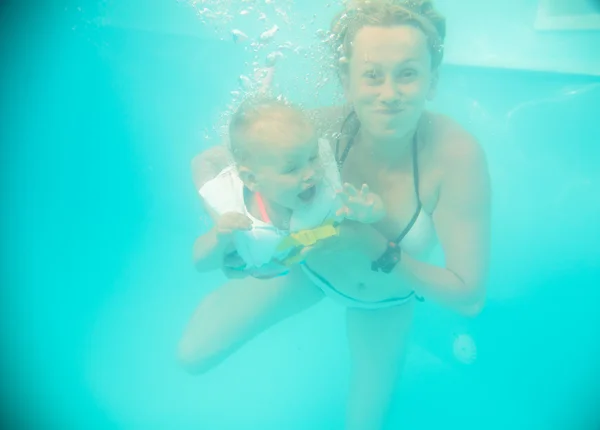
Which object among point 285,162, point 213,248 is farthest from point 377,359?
point 285,162

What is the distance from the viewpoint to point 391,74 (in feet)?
4.48

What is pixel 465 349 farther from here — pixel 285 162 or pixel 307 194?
pixel 285 162

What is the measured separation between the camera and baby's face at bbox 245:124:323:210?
1268mm

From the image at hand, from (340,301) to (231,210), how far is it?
82 cm

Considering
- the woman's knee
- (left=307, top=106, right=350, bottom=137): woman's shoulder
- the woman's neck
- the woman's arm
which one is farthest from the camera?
the woman's knee

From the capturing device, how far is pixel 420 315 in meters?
3.06

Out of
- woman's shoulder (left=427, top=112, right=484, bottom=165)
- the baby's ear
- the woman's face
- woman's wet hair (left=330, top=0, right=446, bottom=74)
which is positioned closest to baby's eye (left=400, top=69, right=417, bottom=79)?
the woman's face

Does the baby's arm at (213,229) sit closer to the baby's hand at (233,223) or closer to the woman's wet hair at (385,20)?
the baby's hand at (233,223)

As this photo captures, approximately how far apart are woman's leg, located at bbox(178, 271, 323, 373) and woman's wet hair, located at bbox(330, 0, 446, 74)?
115 cm

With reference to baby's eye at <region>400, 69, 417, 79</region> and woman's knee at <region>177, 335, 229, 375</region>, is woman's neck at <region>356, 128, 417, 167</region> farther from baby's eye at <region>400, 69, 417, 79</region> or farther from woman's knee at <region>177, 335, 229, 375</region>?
woman's knee at <region>177, 335, 229, 375</region>

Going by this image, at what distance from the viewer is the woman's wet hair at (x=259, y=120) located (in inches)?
50.5

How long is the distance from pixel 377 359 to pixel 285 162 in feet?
4.15

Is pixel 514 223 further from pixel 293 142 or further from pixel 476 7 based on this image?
pixel 293 142

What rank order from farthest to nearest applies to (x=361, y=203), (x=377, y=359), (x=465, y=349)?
(x=465, y=349) → (x=377, y=359) → (x=361, y=203)
